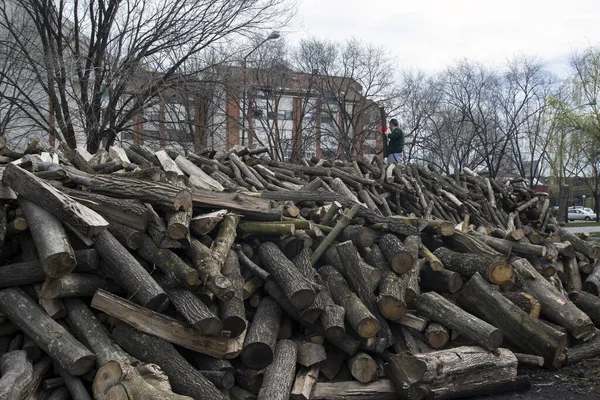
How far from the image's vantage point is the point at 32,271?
5.13 metres

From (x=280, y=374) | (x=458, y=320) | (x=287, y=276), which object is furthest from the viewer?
(x=458, y=320)

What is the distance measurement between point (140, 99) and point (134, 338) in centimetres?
1320

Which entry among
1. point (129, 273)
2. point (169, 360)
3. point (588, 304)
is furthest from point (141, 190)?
point (588, 304)

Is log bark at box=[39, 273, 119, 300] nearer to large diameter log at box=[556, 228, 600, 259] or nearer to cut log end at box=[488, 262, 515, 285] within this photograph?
cut log end at box=[488, 262, 515, 285]

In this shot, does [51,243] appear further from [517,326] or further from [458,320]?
[517,326]

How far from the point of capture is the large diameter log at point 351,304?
5371mm

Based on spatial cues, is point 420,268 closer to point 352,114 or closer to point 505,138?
point 352,114

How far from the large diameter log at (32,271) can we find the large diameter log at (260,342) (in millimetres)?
1568

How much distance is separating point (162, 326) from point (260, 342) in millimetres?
856

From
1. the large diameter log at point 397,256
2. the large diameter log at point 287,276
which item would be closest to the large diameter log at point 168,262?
the large diameter log at point 287,276

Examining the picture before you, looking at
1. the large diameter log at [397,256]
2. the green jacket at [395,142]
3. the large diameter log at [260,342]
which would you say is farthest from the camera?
A: the green jacket at [395,142]

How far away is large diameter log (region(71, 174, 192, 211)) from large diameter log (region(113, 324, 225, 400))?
135cm

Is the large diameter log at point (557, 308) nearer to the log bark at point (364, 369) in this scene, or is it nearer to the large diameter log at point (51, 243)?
the log bark at point (364, 369)

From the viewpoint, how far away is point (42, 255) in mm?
4699
